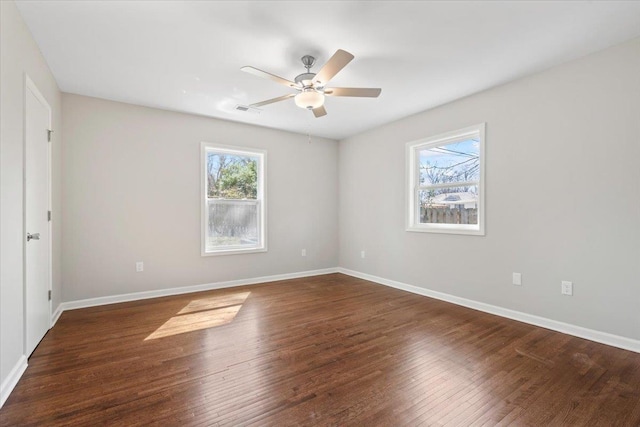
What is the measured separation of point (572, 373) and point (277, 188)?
4239mm

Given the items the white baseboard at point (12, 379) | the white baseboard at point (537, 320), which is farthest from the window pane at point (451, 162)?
the white baseboard at point (12, 379)

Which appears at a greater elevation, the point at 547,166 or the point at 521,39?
the point at 521,39

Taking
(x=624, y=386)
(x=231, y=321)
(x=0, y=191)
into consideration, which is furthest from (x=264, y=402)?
(x=624, y=386)

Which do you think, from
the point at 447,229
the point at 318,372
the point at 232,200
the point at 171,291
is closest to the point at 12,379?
the point at 318,372

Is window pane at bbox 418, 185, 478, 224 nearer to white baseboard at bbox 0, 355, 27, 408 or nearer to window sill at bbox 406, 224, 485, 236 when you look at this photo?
window sill at bbox 406, 224, 485, 236

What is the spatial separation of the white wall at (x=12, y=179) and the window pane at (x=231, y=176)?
7.67 feet

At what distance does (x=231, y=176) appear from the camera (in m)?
4.75

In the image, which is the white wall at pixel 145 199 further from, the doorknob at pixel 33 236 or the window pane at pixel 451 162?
the window pane at pixel 451 162

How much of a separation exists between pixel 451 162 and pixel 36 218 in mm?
4505

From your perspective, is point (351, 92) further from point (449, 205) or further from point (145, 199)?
point (145, 199)

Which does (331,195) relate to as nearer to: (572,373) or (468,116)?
(468,116)

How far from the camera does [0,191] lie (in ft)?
5.99

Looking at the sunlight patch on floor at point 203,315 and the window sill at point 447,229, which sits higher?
the window sill at point 447,229

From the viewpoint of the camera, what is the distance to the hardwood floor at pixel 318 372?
1.70 metres
